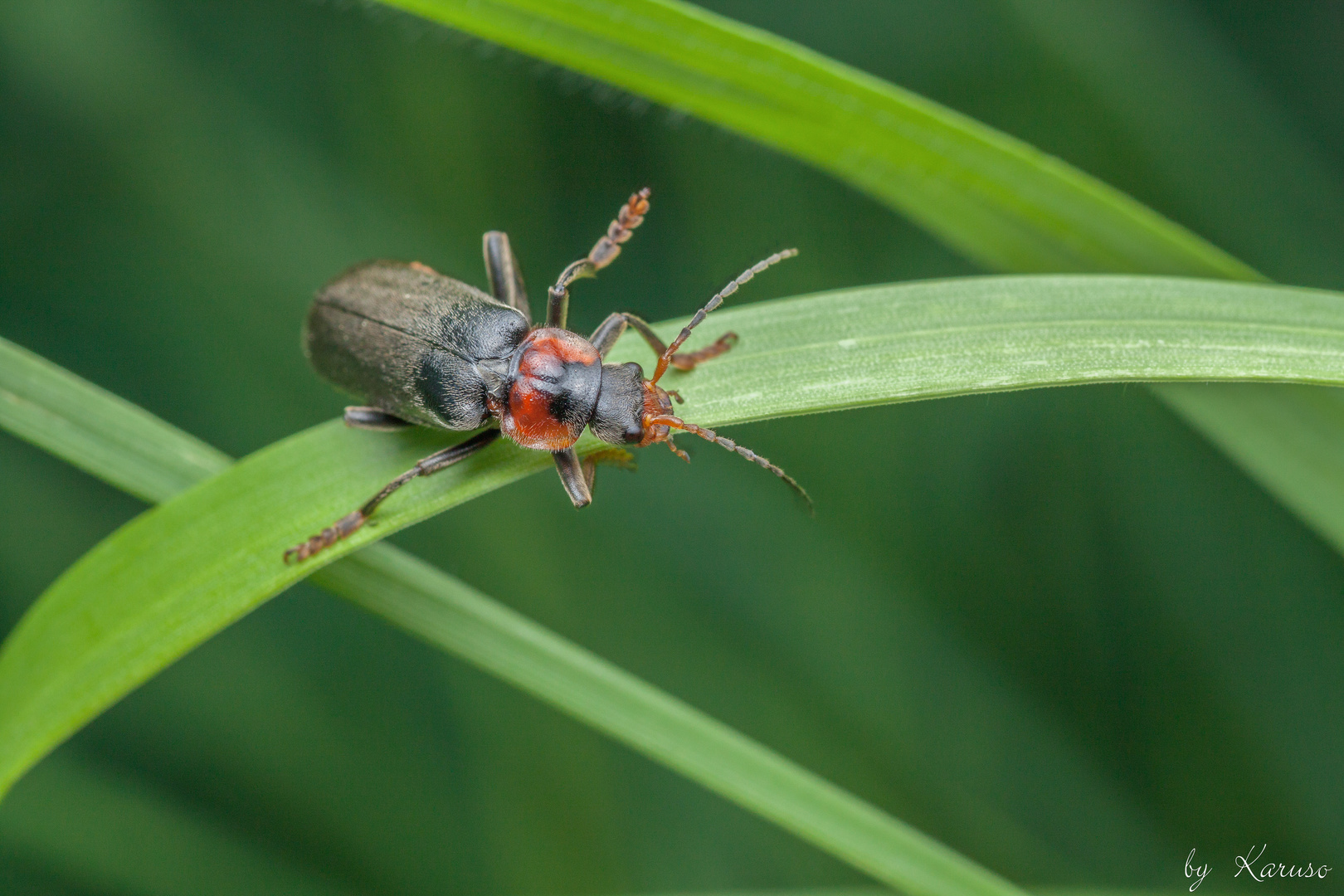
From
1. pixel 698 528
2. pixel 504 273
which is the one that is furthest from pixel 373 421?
pixel 698 528

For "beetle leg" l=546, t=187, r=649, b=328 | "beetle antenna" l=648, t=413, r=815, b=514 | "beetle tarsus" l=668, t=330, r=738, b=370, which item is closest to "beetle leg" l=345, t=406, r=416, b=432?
"beetle leg" l=546, t=187, r=649, b=328

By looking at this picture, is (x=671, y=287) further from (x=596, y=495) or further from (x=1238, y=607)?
(x=1238, y=607)

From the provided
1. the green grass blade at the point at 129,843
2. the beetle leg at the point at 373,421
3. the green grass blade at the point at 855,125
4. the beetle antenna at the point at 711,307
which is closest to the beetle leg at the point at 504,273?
the beetle leg at the point at 373,421

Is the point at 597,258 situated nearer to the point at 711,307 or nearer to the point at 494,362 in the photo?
the point at 494,362

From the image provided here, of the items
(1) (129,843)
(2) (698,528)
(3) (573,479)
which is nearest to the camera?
(3) (573,479)

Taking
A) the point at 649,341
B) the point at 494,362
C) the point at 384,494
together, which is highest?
the point at 494,362

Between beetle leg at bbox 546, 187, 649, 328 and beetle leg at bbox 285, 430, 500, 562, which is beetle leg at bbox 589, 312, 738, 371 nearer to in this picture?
beetle leg at bbox 546, 187, 649, 328
